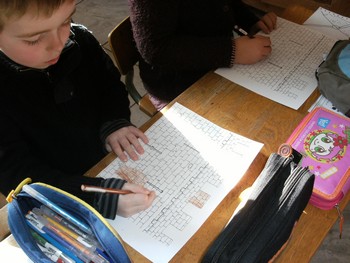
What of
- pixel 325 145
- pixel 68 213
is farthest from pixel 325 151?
pixel 68 213

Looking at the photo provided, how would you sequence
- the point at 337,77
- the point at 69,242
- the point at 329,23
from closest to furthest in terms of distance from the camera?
the point at 69,242
the point at 337,77
the point at 329,23

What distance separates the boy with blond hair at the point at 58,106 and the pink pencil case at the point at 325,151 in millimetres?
346

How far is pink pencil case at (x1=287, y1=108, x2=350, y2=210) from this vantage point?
763mm

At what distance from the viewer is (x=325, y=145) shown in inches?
33.1

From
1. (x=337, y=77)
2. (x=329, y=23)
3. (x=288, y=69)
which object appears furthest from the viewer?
(x=329, y=23)

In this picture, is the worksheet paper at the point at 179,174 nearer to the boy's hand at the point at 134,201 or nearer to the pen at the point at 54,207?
the boy's hand at the point at 134,201

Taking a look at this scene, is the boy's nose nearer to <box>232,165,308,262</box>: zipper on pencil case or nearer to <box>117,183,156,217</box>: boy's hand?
<box>117,183,156,217</box>: boy's hand

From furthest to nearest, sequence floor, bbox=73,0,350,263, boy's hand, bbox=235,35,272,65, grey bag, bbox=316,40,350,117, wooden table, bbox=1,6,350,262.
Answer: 1. floor, bbox=73,0,350,263
2. boy's hand, bbox=235,35,272,65
3. grey bag, bbox=316,40,350,117
4. wooden table, bbox=1,6,350,262

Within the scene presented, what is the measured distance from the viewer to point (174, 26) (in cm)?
105

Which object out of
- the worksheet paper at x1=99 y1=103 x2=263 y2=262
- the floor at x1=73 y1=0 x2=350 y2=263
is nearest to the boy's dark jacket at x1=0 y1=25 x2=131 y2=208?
the worksheet paper at x1=99 y1=103 x2=263 y2=262

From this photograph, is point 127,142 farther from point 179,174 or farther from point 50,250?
point 50,250

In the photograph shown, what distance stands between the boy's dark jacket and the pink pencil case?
0.45 metres

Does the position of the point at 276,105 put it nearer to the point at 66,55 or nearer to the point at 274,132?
the point at 274,132

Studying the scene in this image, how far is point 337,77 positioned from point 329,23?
35cm
